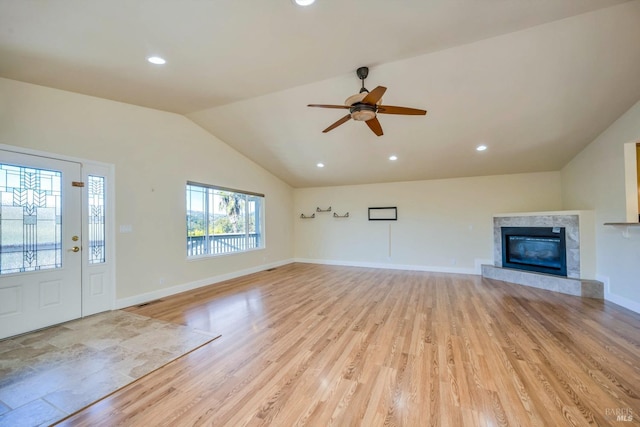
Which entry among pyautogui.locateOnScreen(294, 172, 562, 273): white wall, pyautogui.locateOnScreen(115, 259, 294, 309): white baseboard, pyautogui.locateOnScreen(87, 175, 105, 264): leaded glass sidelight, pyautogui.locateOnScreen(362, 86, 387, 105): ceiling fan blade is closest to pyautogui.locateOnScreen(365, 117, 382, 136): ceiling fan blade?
pyautogui.locateOnScreen(362, 86, 387, 105): ceiling fan blade

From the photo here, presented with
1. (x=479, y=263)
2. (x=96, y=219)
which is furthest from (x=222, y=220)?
(x=479, y=263)

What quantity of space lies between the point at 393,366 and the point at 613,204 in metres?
4.50

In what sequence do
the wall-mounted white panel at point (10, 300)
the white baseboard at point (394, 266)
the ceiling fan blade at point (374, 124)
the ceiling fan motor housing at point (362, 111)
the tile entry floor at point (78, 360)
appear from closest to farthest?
the tile entry floor at point (78, 360) < the ceiling fan motor housing at point (362, 111) < the wall-mounted white panel at point (10, 300) < the ceiling fan blade at point (374, 124) < the white baseboard at point (394, 266)

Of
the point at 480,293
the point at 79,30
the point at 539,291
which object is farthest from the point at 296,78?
the point at 539,291

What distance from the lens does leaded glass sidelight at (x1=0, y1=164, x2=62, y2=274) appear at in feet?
10.2

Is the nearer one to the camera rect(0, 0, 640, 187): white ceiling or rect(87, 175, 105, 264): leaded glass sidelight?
rect(0, 0, 640, 187): white ceiling

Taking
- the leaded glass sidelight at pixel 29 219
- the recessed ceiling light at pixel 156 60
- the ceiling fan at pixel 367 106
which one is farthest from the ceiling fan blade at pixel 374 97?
the leaded glass sidelight at pixel 29 219

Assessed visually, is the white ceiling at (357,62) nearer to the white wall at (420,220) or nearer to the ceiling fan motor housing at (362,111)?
the ceiling fan motor housing at (362,111)

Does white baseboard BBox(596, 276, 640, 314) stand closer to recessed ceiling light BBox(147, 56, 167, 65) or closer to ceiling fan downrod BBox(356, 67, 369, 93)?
ceiling fan downrod BBox(356, 67, 369, 93)

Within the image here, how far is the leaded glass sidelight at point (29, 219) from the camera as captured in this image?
10.2ft

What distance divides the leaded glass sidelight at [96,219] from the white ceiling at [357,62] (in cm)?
130

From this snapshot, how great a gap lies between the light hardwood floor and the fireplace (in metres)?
1.02

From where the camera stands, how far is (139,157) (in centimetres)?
440

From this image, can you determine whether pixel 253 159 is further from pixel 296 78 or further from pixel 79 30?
pixel 79 30
